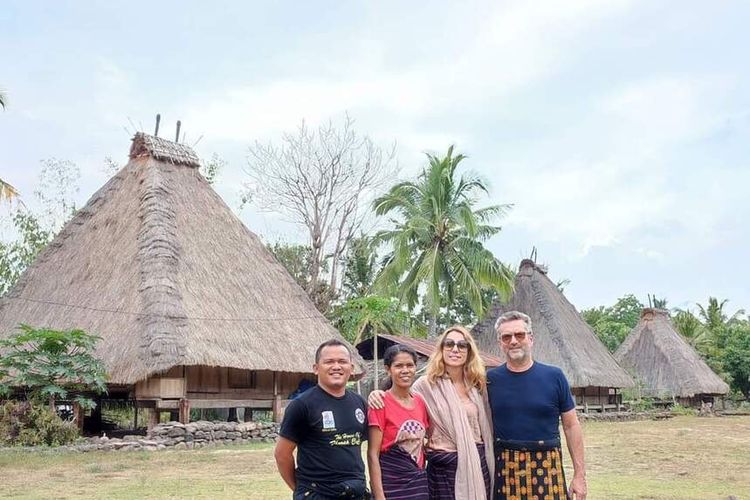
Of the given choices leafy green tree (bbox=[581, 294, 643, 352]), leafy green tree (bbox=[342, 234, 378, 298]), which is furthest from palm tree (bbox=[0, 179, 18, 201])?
leafy green tree (bbox=[581, 294, 643, 352])

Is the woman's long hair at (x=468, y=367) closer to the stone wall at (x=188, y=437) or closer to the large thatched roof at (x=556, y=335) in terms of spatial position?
the stone wall at (x=188, y=437)

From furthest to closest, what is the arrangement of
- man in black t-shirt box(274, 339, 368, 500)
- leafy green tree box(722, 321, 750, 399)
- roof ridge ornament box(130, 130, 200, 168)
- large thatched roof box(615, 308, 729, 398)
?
leafy green tree box(722, 321, 750, 399), large thatched roof box(615, 308, 729, 398), roof ridge ornament box(130, 130, 200, 168), man in black t-shirt box(274, 339, 368, 500)

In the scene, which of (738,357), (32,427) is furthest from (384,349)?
(738,357)

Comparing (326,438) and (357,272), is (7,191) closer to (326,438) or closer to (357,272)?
(326,438)

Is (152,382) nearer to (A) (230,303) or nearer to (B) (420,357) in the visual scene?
(A) (230,303)

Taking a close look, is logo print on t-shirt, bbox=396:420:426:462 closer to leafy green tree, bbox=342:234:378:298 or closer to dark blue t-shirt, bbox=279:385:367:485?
dark blue t-shirt, bbox=279:385:367:485

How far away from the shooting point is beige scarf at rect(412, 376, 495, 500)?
4.02 metres

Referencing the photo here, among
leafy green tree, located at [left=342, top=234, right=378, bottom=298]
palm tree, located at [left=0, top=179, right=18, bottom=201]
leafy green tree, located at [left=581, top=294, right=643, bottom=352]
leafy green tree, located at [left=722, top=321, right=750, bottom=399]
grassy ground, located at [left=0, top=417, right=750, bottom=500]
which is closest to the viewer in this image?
grassy ground, located at [left=0, top=417, right=750, bottom=500]

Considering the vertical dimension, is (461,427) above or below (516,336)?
below

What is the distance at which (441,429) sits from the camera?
162 inches

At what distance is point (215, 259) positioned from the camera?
1830 cm

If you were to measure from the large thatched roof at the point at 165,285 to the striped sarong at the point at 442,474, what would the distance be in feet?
36.2

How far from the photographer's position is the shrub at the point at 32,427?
1327cm

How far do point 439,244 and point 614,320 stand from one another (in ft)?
110
